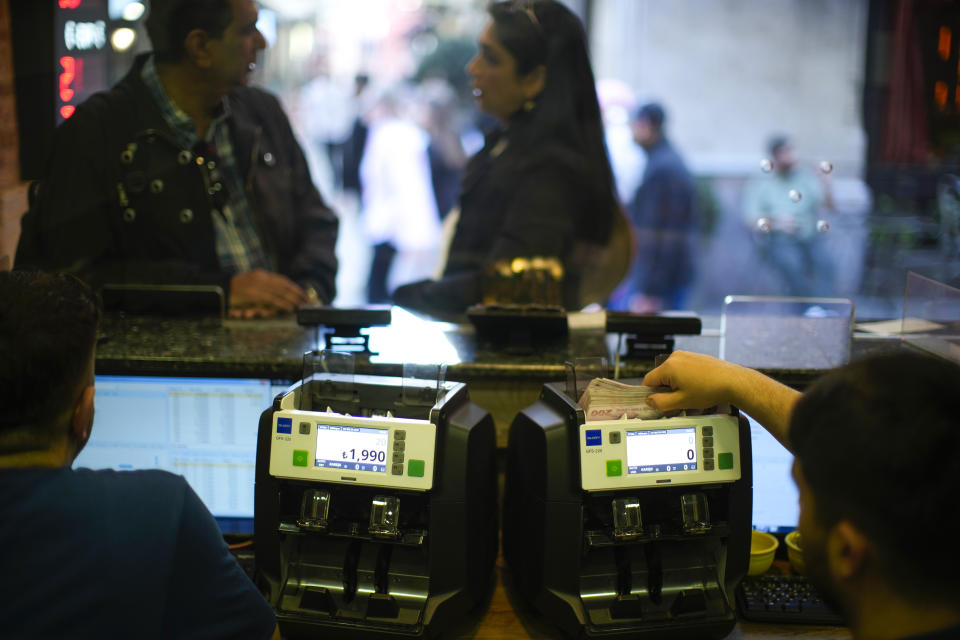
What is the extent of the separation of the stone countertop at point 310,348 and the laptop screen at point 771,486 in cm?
18

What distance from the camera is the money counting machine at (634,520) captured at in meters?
1.41

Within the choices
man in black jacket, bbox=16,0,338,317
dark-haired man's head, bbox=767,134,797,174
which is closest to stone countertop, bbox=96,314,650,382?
man in black jacket, bbox=16,0,338,317

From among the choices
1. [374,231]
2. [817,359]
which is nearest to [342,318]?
[817,359]

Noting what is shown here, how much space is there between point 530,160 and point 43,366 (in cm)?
253

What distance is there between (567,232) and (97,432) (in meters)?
2.02

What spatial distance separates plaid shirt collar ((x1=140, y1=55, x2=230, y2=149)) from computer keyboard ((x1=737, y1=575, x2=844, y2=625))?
96.2 inches

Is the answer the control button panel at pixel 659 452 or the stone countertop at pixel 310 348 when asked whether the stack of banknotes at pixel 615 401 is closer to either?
the control button panel at pixel 659 452

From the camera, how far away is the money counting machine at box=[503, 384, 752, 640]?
141 cm

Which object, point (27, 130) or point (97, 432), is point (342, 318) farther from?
point (27, 130)

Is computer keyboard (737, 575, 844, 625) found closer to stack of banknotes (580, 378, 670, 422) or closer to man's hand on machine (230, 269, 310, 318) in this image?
stack of banknotes (580, 378, 670, 422)

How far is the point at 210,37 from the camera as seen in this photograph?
3.30 m

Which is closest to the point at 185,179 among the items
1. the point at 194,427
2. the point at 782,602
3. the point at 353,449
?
the point at 194,427

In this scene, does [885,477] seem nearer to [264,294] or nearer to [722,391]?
[722,391]

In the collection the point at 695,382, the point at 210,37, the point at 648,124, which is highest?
the point at 210,37
